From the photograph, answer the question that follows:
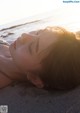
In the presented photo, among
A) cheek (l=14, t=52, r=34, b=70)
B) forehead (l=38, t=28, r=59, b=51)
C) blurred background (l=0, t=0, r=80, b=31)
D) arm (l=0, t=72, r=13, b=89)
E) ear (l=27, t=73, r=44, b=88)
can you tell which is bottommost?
blurred background (l=0, t=0, r=80, b=31)

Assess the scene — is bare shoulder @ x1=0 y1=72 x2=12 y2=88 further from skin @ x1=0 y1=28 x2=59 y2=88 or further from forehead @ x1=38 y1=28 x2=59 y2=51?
forehead @ x1=38 y1=28 x2=59 y2=51

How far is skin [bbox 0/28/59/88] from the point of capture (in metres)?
0.88

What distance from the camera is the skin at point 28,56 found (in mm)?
878

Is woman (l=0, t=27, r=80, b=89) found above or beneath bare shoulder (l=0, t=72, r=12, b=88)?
above

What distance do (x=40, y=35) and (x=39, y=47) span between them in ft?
0.15

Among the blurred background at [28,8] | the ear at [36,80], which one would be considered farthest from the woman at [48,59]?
the blurred background at [28,8]

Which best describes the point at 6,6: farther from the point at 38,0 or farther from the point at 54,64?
the point at 54,64

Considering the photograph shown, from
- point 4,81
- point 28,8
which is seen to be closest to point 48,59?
point 4,81

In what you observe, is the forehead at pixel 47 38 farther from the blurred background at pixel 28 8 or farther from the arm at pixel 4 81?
the blurred background at pixel 28 8

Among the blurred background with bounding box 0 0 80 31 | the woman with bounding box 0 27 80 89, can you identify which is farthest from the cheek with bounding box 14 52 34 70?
the blurred background with bounding box 0 0 80 31

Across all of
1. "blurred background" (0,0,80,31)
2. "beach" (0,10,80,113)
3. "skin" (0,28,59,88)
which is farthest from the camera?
"blurred background" (0,0,80,31)

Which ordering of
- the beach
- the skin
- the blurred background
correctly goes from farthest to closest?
the blurred background → the skin → the beach

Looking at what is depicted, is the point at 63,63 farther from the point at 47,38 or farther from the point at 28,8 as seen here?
the point at 28,8

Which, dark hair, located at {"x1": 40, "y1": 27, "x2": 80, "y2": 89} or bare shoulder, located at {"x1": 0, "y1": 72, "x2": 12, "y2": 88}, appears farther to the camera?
bare shoulder, located at {"x1": 0, "y1": 72, "x2": 12, "y2": 88}
